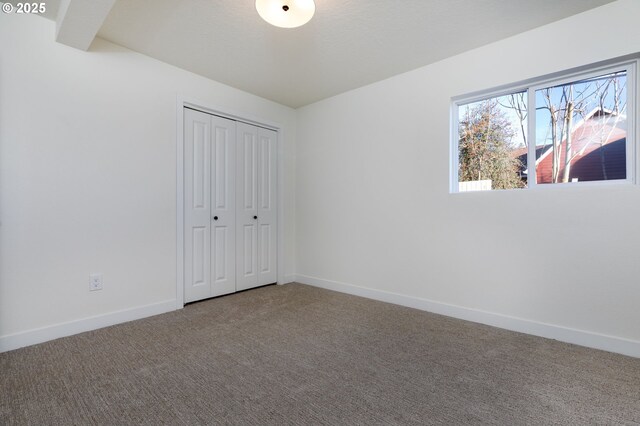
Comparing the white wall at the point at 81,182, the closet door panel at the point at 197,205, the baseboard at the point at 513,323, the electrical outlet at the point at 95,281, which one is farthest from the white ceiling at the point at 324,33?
the baseboard at the point at 513,323

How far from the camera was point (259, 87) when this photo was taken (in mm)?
3504

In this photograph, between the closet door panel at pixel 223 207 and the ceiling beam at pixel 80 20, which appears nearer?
the ceiling beam at pixel 80 20

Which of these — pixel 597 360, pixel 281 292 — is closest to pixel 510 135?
pixel 597 360

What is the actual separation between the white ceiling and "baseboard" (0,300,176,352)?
2.37 m

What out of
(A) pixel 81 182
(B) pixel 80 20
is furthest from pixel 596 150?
(A) pixel 81 182

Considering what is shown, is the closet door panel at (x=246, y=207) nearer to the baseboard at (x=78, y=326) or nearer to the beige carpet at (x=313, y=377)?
the baseboard at (x=78, y=326)

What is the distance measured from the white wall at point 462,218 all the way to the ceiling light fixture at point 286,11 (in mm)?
1540

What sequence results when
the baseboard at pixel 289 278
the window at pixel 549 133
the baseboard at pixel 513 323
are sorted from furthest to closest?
the baseboard at pixel 289 278 < the window at pixel 549 133 < the baseboard at pixel 513 323

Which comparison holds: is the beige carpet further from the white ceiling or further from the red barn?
the white ceiling

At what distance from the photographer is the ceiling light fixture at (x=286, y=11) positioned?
189 centimetres

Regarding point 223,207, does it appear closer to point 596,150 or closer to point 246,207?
point 246,207

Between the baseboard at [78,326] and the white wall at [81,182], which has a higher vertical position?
the white wall at [81,182]

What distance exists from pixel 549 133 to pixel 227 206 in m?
3.22

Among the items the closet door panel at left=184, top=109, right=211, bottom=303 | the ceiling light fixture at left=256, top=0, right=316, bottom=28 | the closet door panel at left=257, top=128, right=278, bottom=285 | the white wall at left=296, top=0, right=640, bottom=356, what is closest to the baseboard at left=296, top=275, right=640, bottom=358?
the white wall at left=296, top=0, right=640, bottom=356
